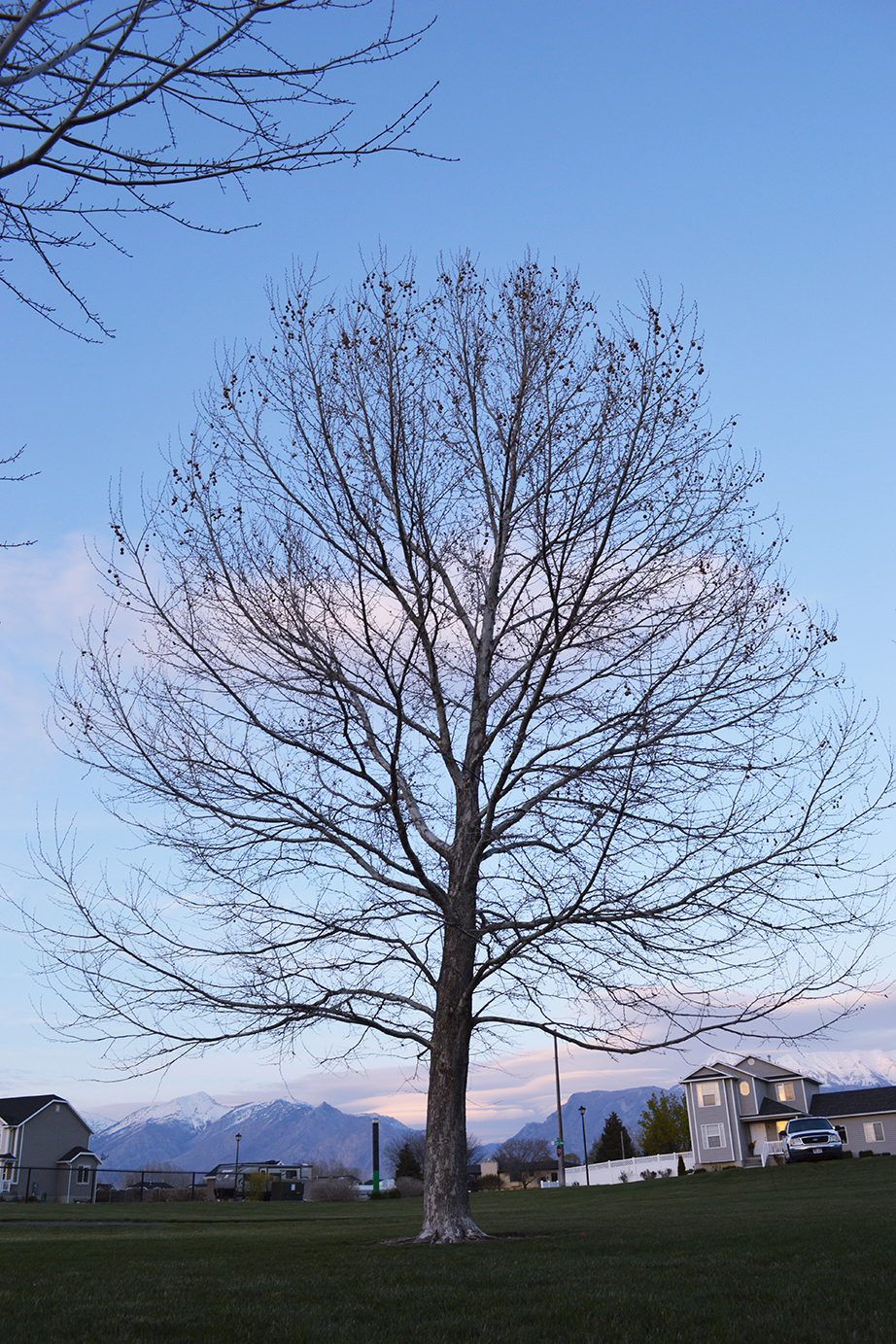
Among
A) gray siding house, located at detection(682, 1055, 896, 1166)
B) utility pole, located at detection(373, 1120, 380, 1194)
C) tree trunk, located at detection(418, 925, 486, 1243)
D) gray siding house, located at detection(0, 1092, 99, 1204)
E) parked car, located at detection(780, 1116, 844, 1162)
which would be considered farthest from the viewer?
gray siding house, located at detection(682, 1055, 896, 1166)

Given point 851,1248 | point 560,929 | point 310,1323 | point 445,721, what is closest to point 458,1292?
point 310,1323

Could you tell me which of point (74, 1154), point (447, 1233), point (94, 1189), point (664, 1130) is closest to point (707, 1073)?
point (664, 1130)

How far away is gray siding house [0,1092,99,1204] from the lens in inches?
1946

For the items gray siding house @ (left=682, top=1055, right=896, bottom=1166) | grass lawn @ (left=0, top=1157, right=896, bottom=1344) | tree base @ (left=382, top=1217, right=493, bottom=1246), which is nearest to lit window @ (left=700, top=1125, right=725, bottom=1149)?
gray siding house @ (left=682, top=1055, right=896, bottom=1166)

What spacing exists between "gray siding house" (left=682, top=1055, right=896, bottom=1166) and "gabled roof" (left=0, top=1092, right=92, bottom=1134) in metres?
34.5

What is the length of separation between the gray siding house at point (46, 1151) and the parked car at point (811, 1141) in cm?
3350

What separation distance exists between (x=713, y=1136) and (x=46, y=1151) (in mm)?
35983

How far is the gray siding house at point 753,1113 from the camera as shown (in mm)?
53812

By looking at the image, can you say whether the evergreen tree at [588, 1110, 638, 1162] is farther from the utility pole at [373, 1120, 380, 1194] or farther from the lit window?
the utility pole at [373, 1120, 380, 1194]

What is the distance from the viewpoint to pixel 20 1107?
52688 millimetres

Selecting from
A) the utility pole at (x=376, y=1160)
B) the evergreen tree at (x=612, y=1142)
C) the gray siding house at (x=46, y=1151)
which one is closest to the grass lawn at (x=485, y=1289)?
the utility pole at (x=376, y=1160)

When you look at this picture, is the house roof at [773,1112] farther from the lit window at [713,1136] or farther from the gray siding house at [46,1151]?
the gray siding house at [46,1151]

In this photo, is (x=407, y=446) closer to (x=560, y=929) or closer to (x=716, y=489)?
(x=716, y=489)

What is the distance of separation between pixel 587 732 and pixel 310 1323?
752cm
